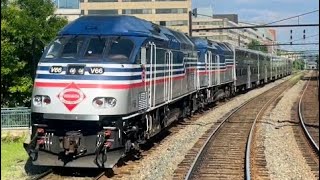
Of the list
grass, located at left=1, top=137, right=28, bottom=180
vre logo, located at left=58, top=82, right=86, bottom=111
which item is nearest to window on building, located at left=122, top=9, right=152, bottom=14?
grass, located at left=1, top=137, right=28, bottom=180

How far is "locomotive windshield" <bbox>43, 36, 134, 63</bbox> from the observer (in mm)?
10242

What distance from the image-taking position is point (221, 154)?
13.6 metres

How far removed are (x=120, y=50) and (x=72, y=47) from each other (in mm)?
1029

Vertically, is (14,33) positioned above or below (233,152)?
above

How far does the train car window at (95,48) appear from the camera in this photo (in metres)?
10.3

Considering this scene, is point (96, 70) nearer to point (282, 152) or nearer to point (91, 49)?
point (91, 49)

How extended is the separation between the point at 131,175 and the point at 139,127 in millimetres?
1406

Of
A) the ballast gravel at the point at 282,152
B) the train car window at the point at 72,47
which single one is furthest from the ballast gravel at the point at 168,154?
the train car window at the point at 72,47

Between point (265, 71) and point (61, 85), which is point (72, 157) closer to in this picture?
point (61, 85)

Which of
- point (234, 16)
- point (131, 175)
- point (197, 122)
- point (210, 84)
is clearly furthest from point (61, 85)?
point (234, 16)

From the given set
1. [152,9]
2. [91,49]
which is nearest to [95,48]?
[91,49]

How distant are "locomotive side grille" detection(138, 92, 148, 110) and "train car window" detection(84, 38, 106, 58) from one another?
4.63 ft

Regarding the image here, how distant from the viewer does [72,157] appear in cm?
982

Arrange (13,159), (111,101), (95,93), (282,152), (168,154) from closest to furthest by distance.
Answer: (95,93) < (111,101) < (13,159) < (168,154) < (282,152)
